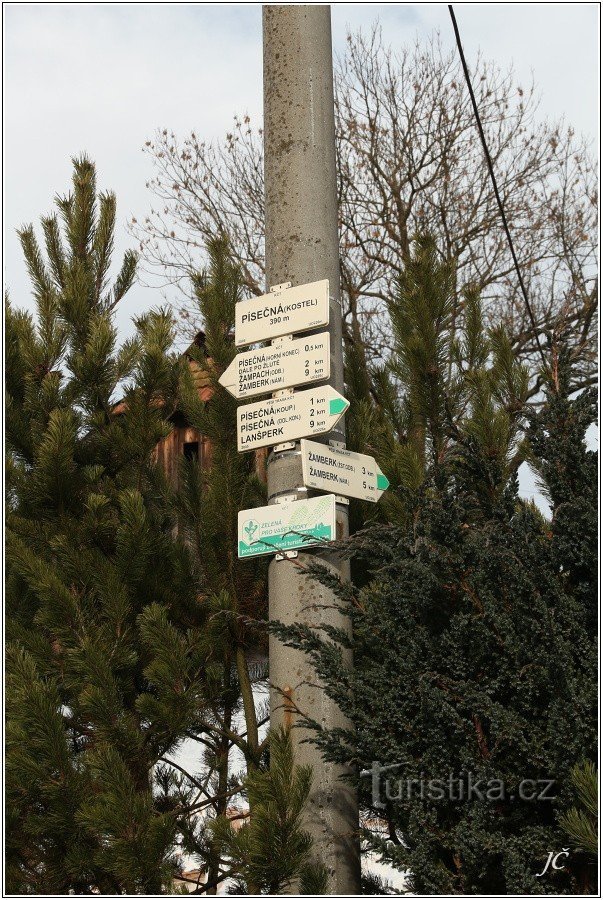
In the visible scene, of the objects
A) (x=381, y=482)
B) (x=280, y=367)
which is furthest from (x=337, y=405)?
(x=381, y=482)

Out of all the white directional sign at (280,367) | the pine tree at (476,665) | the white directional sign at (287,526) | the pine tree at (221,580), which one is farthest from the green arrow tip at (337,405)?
the pine tree at (221,580)

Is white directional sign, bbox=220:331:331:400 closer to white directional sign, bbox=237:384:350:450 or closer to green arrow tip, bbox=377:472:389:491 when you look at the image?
white directional sign, bbox=237:384:350:450

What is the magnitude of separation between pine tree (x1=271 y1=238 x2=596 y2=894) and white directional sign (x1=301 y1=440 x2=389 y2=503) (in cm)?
28

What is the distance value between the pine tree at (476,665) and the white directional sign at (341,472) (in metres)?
0.28

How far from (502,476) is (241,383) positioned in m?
1.09

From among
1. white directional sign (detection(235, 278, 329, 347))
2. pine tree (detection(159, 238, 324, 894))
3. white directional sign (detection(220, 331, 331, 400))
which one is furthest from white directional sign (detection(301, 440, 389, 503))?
pine tree (detection(159, 238, 324, 894))

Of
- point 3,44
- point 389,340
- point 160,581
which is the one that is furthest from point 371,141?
point 160,581

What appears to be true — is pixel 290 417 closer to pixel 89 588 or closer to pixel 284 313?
pixel 284 313

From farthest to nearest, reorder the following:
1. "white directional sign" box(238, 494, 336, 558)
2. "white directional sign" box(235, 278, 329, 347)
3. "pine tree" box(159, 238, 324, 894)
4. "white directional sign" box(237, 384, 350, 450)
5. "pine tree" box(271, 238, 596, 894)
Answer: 1. "pine tree" box(159, 238, 324, 894)
2. "white directional sign" box(235, 278, 329, 347)
3. "white directional sign" box(237, 384, 350, 450)
4. "white directional sign" box(238, 494, 336, 558)
5. "pine tree" box(271, 238, 596, 894)

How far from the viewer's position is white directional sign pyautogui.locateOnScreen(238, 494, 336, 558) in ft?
12.5

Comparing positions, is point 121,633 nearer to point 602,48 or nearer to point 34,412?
point 34,412

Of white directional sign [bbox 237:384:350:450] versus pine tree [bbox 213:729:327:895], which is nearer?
pine tree [bbox 213:729:327:895]

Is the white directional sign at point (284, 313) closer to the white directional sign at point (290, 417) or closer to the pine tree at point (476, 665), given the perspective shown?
the white directional sign at point (290, 417)

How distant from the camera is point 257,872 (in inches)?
133
